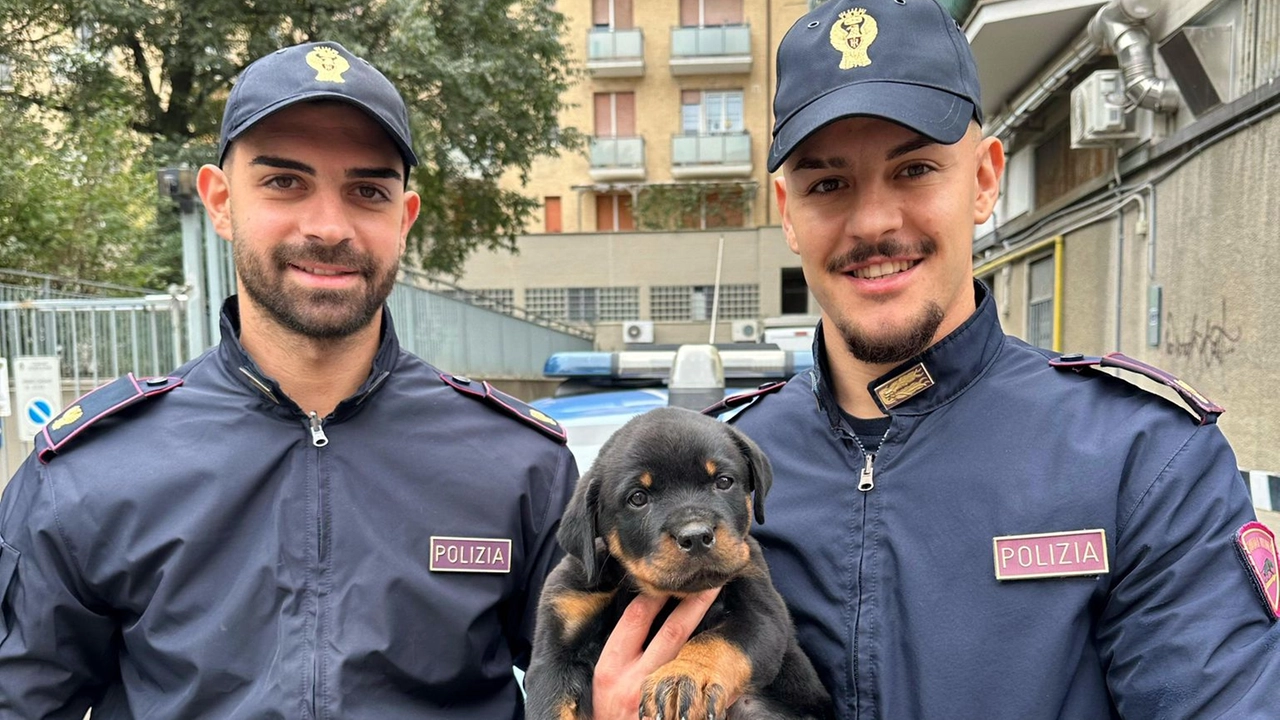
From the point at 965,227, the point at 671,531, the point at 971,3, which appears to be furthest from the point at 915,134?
the point at 971,3

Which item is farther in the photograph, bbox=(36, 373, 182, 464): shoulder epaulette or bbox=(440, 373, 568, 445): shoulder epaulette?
bbox=(440, 373, 568, 445): shoulder epaulette

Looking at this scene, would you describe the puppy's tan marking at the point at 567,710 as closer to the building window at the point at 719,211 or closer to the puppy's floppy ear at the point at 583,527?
the puppy's floppy ear at the point at 583,527

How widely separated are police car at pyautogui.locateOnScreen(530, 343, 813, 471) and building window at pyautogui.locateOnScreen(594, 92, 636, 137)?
28656 millimetres

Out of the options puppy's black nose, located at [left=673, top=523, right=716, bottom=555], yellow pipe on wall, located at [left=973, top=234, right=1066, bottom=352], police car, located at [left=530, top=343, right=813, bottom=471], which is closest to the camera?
puppy's black nose, located at [left=673, top=523, right=716, bottom=555]

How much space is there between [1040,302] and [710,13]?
22623mm

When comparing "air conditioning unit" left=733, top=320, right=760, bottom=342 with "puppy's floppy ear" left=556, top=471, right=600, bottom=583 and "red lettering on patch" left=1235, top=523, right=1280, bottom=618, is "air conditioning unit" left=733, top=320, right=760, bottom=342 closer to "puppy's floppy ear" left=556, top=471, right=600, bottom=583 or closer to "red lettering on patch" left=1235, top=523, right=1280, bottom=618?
"puppy's floppy ear" left=556, top=471, right=600, bottom=583

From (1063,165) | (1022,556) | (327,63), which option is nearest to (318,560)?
(327,63)

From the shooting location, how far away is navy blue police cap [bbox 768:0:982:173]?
2084 millimetres

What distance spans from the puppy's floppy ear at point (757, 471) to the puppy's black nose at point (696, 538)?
8.1 inches

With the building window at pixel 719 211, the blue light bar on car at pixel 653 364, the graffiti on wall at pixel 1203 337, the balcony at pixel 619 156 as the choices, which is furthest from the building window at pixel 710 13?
the blue light bar on car at pixel 653 364

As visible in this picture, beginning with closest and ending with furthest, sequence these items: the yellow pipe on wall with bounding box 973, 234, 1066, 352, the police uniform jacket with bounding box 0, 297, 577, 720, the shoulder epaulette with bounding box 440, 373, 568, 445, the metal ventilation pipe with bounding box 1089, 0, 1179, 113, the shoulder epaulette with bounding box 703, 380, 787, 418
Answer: the police uniform jacket with bounding box 0, 297, 577, 720 → the shoulder epaulette with bounding box 703, 380, 787, 418 → the shoulder epaulette with bounding box 440, 373, 568, 445 → the metal ventilation pipe with bounding box 1089, 0, 1179, 113 → the yellow pipe on wall with bounding box 973, 234, 1066, 352

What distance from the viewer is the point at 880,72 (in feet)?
7.00

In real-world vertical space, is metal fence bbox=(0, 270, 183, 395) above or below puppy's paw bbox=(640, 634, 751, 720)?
above

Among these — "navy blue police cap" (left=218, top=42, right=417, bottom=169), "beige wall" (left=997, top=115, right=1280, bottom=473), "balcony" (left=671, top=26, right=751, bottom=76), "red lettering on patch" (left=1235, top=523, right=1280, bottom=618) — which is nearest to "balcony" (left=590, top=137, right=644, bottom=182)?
"balcony" (left=671, top=26, right=751, bottom=76)
